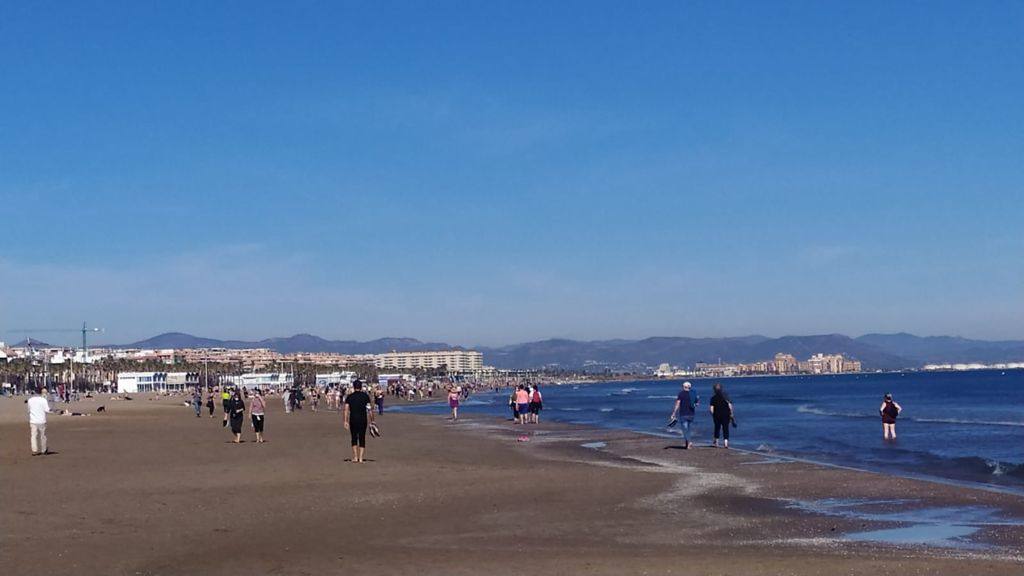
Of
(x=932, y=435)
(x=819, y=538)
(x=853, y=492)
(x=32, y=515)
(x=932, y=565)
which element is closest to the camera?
(x=932, y=565)

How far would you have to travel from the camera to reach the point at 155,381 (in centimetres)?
15275

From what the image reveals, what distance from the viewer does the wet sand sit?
31.1 ft

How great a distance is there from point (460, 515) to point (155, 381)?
488ft

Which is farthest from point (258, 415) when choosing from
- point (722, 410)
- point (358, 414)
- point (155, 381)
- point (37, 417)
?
point (155, 381)

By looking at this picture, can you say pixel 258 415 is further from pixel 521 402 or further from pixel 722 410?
pixel 521 402

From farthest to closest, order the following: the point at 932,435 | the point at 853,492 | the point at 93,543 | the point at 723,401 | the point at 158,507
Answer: the point at 932,435
the point at 723,401
the point at 853,492
the point at 158,507
the point at 93,543

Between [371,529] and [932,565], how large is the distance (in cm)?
561

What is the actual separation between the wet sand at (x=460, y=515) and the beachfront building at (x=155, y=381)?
115422 millimetres

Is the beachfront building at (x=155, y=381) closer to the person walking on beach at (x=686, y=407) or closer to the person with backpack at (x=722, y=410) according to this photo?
the person walking on beach at (x=686, y=407)

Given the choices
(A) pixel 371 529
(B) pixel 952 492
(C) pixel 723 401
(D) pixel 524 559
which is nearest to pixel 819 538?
(D) pixel 524 559

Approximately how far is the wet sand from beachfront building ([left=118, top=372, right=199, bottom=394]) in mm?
Answer: 115422

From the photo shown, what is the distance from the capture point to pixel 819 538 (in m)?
11.1

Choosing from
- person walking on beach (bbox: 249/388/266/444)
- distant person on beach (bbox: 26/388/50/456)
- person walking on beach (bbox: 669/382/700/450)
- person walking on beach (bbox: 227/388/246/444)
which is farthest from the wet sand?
person walking on beach (bbox: 249/388/266/444)

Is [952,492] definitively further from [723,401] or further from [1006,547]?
[723,401]
